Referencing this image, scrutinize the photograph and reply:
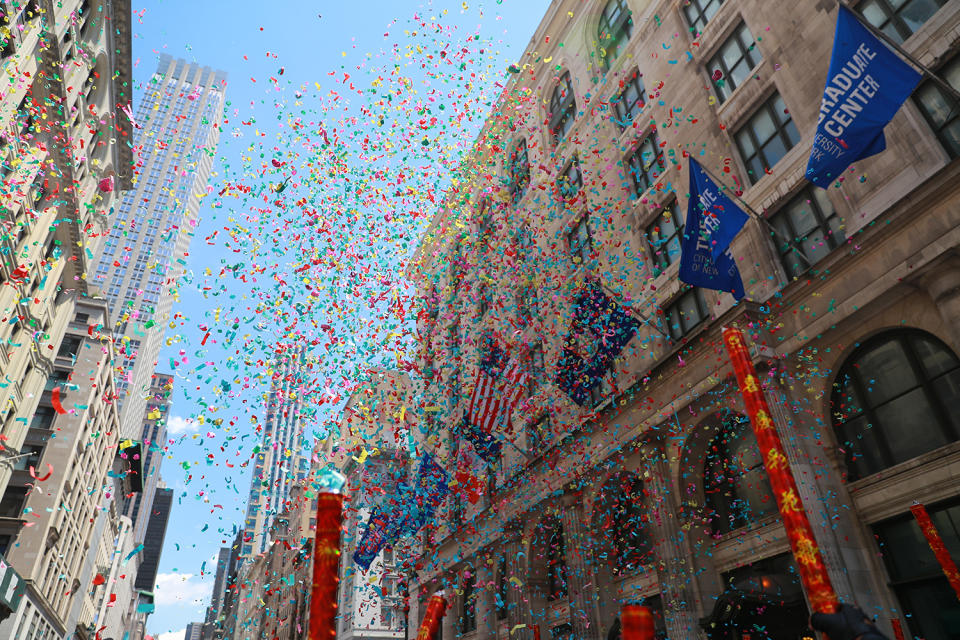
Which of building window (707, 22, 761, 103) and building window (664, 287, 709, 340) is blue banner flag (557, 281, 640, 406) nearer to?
building window (664, 287, 709, 340)

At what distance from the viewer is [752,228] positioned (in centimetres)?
1582

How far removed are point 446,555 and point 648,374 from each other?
17244 millimetres

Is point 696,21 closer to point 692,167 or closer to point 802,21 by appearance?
point 802,21

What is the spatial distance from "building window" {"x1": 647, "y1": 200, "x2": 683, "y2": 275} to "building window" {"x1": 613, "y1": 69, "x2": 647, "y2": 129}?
4776 mm

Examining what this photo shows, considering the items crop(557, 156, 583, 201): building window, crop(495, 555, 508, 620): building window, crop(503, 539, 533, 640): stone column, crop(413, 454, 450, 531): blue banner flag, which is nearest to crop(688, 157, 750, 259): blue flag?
crop(557, 156, 583, 201): building window

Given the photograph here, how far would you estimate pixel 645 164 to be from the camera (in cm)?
2130

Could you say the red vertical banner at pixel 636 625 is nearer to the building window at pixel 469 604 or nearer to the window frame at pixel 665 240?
the window frame at pixel 665 240

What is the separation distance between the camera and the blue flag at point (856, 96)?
10.2 meters

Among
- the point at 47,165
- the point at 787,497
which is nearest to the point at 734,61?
the point at 787,497

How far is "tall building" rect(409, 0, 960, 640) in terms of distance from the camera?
38.1 feet

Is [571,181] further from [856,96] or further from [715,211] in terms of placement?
[856,96]

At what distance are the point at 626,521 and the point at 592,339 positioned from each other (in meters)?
6.02

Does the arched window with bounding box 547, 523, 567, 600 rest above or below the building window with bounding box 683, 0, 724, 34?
below

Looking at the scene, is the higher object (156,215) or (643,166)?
(156,215)
